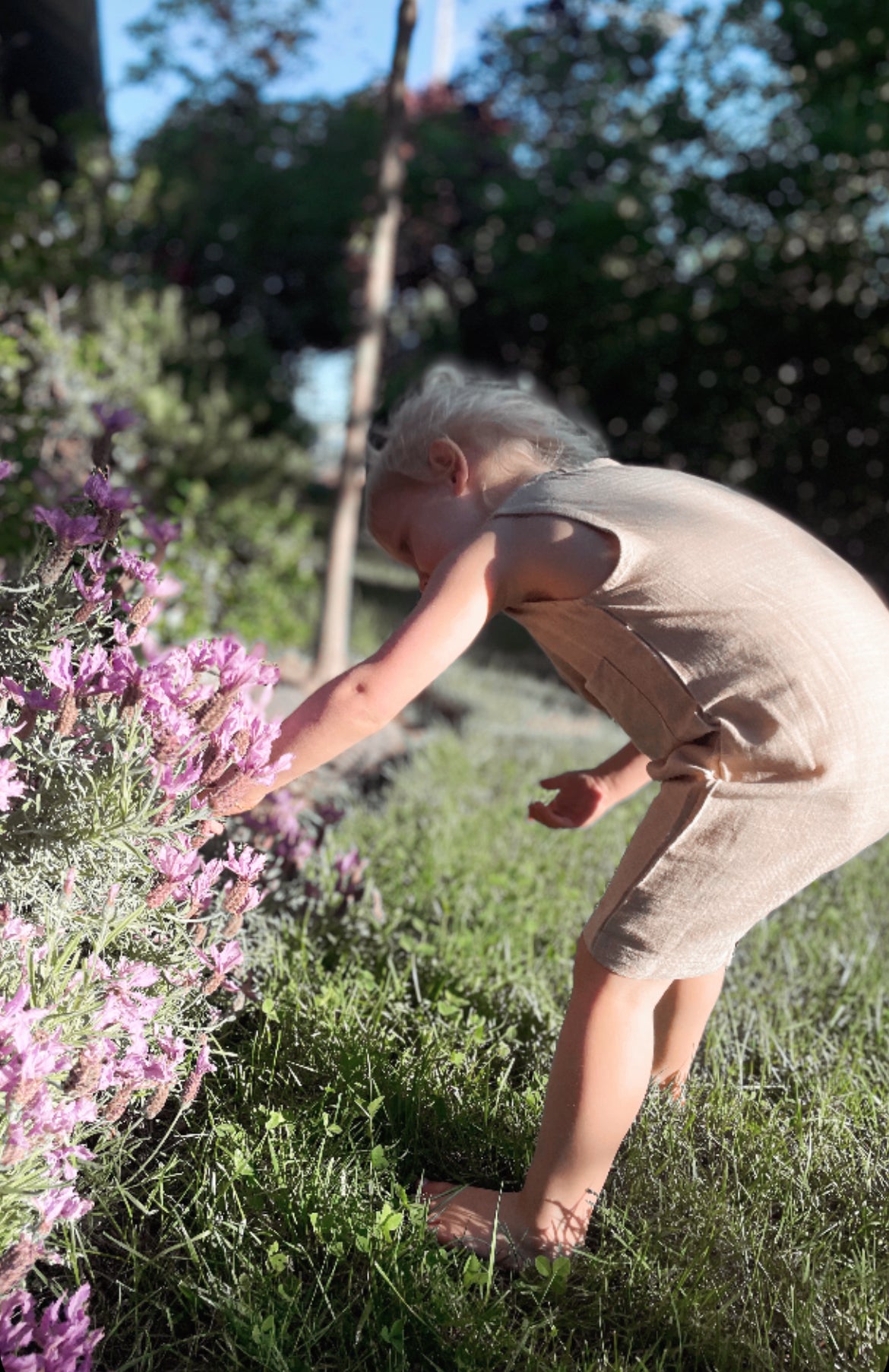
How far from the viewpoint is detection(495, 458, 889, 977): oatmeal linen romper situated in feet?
5.10

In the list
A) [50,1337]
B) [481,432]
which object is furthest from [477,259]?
[50,1337]

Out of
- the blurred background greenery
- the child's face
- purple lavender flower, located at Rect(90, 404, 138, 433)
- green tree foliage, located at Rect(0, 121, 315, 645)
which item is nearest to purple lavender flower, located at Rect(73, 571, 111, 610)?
purple lavender flower, located at Rect(90, 404, 138, 433)

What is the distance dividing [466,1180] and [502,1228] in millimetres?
171

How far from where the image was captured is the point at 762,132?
28.3 ft

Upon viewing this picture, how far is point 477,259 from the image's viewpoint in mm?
10734

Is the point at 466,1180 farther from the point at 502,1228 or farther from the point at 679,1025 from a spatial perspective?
the point at 679,1025

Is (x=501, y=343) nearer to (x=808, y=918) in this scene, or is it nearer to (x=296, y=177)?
(x=296, y=177)

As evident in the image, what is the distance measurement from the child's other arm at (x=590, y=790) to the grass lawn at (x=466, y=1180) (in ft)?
1.39

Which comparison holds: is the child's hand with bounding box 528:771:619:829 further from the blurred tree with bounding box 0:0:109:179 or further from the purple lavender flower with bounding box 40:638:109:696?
the blurred tree with bounding box 0:0:109:179

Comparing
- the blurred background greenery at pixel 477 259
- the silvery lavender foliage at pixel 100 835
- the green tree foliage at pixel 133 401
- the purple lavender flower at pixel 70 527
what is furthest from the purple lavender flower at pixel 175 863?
the blurred background greenery at pixel 477 259

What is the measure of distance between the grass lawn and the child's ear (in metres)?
0.98

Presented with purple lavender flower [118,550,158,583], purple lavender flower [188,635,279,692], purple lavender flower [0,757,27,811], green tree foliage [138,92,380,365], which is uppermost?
purple lavender flower [118,550,158,583]

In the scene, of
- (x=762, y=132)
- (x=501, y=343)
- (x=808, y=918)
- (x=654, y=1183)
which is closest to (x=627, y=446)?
(x=501, y=343)

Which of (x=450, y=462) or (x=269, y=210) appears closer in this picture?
(x=450, y=462)
